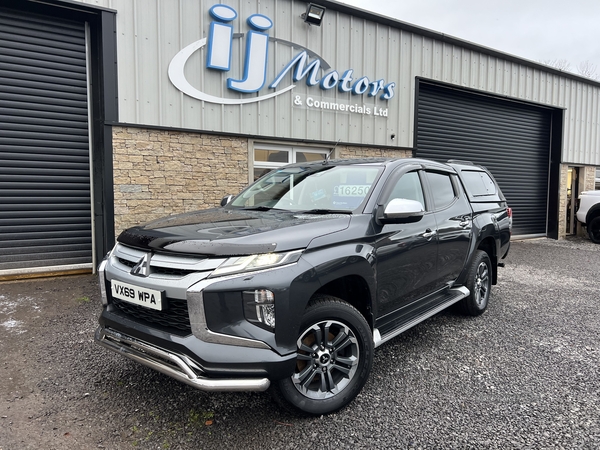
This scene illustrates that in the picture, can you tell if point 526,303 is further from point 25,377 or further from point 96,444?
point 25,377

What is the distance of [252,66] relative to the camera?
7602 mm

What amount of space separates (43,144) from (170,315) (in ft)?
18.8

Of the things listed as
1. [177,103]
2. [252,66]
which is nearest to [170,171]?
[177,103]

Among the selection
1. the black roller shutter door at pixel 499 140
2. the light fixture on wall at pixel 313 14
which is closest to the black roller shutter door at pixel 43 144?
the light fixture on wall at pixel 313 14

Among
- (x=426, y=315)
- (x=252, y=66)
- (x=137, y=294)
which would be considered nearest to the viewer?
(x=137, y=294)

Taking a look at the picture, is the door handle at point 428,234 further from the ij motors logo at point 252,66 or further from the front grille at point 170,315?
the ij motors logo at point 252,66

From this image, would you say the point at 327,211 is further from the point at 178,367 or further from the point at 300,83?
the point at 300,83

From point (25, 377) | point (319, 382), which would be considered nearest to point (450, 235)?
point (319, 382)

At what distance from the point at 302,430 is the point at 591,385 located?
7.55 feet

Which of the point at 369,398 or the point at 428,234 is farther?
the point at 428,234

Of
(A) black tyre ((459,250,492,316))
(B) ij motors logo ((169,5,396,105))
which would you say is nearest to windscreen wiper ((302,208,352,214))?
(A) black tyre ((459,250,492,316))

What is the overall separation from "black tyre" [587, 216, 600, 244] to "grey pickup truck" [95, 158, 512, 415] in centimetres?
1129

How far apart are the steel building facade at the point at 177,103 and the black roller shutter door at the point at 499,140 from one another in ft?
3.03

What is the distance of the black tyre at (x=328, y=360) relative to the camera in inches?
98.0
